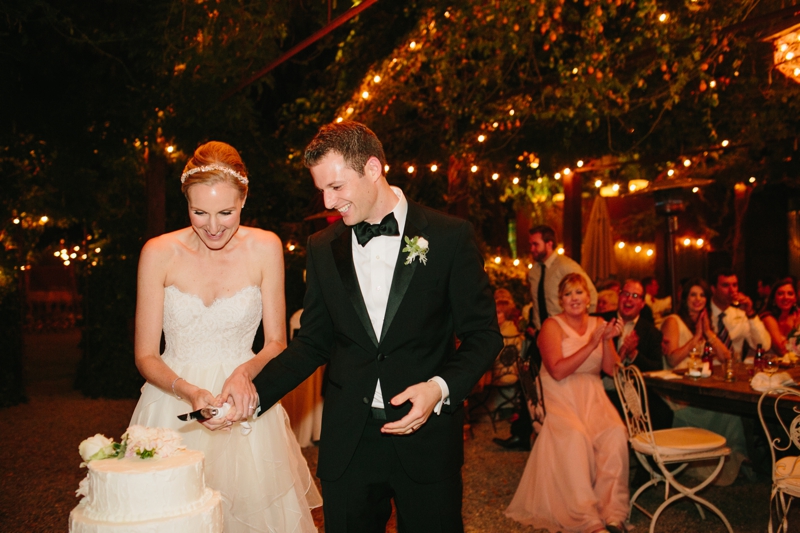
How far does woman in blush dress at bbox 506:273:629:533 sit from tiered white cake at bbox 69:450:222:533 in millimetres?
3276

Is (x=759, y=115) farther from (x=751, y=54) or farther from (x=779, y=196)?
(x=779, y=196)

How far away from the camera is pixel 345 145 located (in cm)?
243

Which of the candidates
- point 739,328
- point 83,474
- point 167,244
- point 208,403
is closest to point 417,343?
point 208,403

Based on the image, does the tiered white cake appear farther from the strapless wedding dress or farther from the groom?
the strapless wedding dress

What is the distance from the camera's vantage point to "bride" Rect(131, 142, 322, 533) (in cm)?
296

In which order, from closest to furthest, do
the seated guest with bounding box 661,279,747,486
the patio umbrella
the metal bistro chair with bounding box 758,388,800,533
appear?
the metal bistro chair with bounding box 758,388,800,533
the seated guest with bounding box 661,279,747,486
the patio umbrella

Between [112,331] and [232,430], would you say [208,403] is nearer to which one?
[232,430]

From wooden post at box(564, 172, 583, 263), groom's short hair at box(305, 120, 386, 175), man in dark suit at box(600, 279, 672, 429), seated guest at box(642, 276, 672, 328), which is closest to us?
groom's short hair at box(305, 120, 386, 175)

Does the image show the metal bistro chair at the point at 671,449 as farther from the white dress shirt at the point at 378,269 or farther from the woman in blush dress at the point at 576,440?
the white dress shirt at the point at 378,269

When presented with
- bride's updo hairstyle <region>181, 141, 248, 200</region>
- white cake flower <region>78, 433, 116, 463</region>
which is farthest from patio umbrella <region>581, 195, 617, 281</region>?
white cake flower <region>78, 433, 116, 463</region>

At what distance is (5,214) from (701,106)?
917 centimetres

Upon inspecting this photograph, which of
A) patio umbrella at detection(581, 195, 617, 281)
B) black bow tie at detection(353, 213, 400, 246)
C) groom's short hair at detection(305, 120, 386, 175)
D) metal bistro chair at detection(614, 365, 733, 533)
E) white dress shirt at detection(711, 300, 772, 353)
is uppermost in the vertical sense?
patio umbrella at detection(581, 195, 617, 281)

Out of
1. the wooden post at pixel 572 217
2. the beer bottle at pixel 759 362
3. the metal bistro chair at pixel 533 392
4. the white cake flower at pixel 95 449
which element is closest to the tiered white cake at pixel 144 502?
the white cake flower at pixel 95 449

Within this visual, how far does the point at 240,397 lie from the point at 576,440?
10.6 feet
